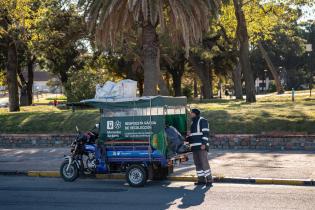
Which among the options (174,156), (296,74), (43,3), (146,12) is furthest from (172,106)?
(296,74)

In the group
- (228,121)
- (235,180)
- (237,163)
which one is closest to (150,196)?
(235,180)

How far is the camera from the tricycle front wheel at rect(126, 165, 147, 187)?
12750 mm

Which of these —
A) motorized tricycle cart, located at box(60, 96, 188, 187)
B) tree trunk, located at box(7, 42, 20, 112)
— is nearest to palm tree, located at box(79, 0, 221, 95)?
motorized tricycle cart, located at box(60, 96, 188, 187)

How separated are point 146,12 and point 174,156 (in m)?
10.3

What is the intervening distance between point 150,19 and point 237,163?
9038mm

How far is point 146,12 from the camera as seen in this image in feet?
72.0

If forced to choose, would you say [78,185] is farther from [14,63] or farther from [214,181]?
[14,63]

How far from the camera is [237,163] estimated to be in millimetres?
15578

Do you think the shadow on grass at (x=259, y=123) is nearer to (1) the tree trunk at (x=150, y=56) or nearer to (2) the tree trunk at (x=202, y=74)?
(1) the tree trunk at (x=150, y=56)

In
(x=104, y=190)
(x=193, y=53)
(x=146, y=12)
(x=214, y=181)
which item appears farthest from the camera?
(x=193, y=53)

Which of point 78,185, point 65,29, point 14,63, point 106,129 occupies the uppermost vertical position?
point 65,29

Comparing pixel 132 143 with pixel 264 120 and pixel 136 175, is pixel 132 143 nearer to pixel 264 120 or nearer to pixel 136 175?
pixel 136 175

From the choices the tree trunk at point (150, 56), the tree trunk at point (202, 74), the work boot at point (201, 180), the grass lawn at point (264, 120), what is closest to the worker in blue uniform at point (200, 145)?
the work boot at point (201, 180)

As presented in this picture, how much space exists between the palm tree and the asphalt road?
33.5 ft
